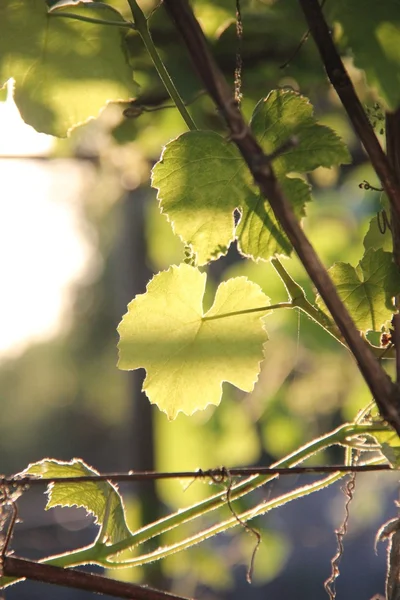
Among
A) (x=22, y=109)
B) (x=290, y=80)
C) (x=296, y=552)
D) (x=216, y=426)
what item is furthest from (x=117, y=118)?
(x=296, y=552)

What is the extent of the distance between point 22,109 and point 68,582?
285 mm

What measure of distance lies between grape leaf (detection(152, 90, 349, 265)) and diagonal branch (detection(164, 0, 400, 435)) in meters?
0.09

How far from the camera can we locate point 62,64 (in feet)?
1.58

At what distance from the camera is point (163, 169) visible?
428mm

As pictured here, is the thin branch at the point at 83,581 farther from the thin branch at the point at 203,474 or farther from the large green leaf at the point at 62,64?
the large green leaf at the point at 62,64

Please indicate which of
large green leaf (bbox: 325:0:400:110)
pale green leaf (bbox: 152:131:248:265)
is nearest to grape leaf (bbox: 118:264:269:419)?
pale green leaf (bbox: 152:131:248:265)

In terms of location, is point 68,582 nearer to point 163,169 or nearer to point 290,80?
point 163,169

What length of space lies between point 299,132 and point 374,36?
0.06 m

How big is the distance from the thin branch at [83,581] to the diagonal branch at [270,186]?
160mm

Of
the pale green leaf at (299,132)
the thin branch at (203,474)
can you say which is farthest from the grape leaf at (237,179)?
the thin branch at (203,474)

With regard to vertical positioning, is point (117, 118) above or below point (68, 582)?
above

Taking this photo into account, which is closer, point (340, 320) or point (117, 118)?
point (340, 320)

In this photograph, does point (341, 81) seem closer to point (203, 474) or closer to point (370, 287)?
point (370, 287)

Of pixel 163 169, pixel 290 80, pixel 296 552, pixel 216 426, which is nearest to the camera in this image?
pixel 163 169
